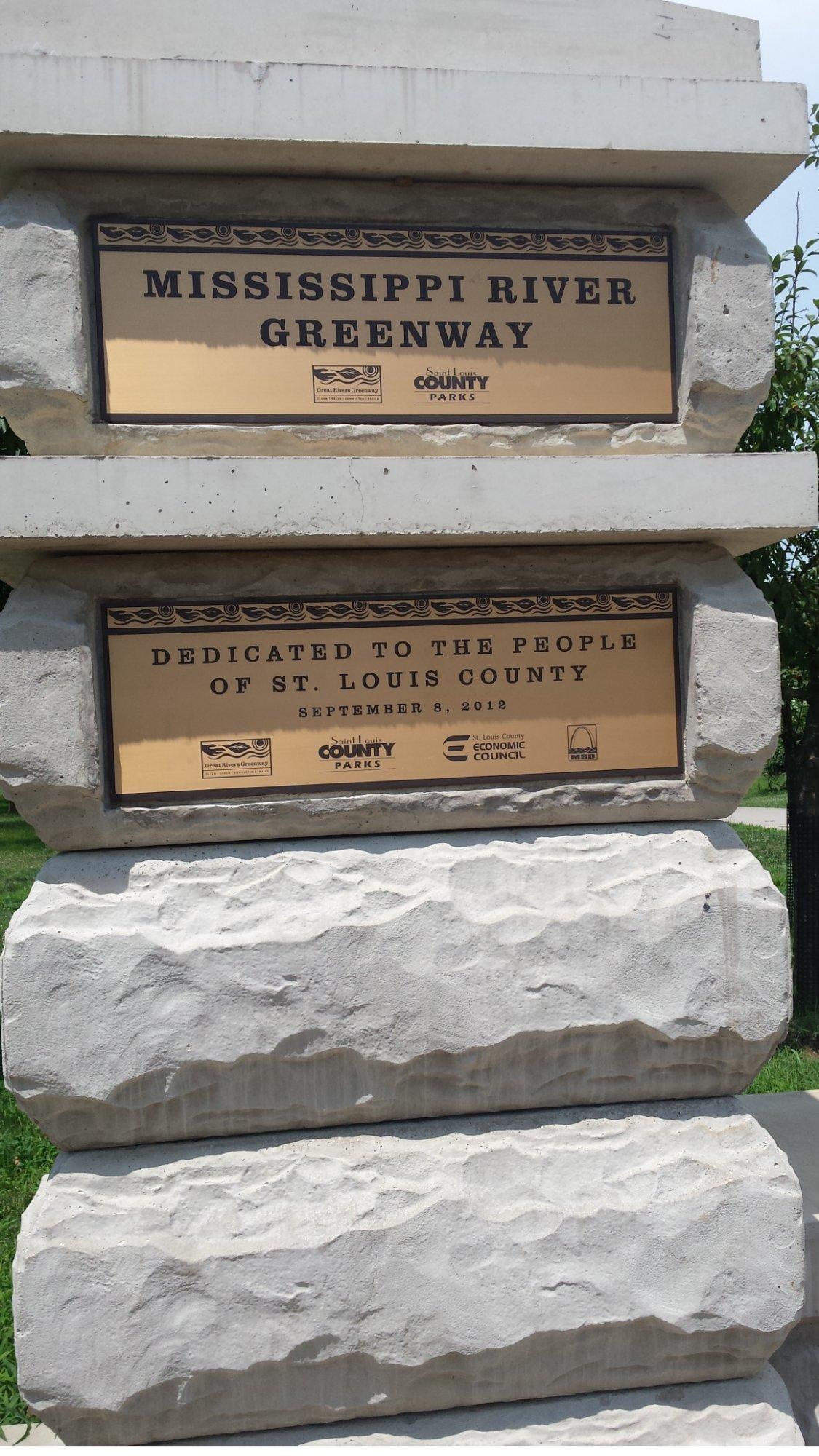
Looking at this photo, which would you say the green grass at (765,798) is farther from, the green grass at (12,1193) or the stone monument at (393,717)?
the stone monument at (393,717)

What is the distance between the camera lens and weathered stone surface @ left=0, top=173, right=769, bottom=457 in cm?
231

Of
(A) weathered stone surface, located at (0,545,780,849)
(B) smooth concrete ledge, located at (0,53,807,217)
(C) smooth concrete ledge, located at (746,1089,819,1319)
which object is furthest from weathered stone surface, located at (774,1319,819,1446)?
(B) smooth concrete ledge, located at (0,53,807,217)

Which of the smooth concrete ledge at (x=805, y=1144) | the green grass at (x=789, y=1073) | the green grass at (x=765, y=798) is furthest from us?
the green grass at (x=765, y=798)

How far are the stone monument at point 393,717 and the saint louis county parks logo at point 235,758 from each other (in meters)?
0.01

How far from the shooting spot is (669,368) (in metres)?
2.60

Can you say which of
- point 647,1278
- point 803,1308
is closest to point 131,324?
point 647,1278

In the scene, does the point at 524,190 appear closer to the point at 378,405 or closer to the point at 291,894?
the point at 378,405

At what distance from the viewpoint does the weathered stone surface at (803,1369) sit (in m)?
2.86

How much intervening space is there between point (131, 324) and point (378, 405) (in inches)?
22.4

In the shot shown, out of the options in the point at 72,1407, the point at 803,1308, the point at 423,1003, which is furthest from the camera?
the point at 803,1308

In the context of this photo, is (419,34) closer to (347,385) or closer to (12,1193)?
(347,385)

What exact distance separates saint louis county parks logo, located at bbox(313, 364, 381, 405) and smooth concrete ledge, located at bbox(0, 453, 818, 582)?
0.68 ft

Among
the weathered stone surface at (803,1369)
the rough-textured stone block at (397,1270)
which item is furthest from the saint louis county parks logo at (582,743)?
the weathered stone surface at (803,1369)

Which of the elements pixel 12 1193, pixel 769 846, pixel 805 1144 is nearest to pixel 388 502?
pixel 805 1144
